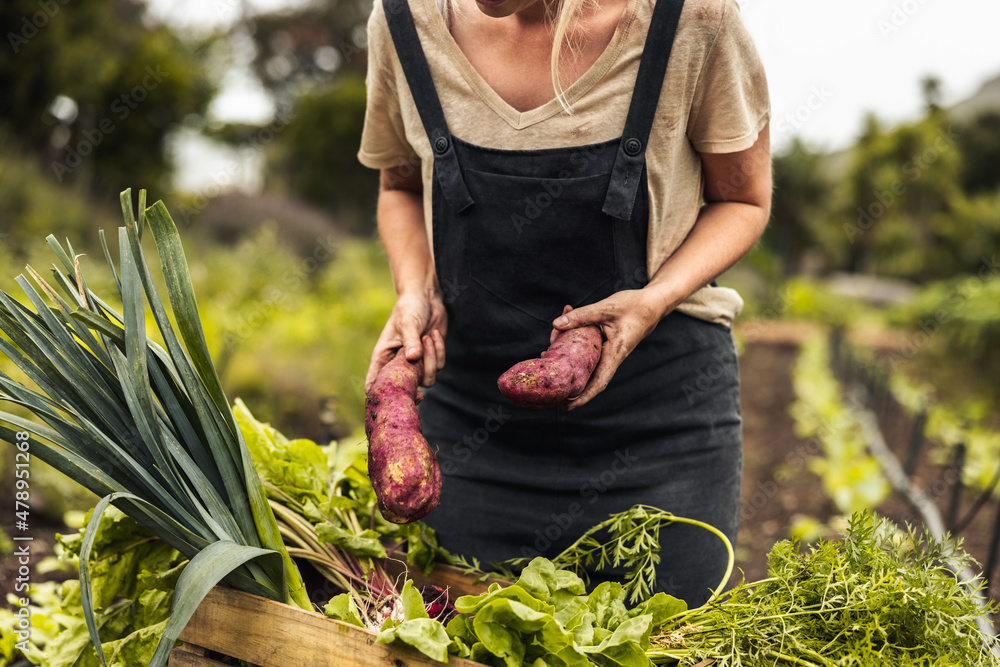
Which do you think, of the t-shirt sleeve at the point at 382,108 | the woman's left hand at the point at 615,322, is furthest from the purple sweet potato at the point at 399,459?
the t-shirt sleeve at the point at 382,108

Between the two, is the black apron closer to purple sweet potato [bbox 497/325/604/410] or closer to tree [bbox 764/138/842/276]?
purple sweet potato [bbox 497/325/604/410]

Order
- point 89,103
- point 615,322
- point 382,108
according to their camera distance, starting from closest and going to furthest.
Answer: point 615,322 → point 382,108 → point 89,103

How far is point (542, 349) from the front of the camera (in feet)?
4.94

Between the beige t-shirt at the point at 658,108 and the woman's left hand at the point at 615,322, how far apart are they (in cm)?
17

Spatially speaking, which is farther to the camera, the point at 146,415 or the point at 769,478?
the point at 769,478

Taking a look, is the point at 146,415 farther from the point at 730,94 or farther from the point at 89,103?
the point at 89,103

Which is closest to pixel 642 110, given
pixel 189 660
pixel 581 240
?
pixel 581 240

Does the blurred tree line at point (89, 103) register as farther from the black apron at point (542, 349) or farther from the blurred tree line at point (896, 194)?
the blurred tree line at point (896, 194)

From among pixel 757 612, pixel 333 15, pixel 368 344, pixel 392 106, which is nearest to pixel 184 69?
pixel 368 344

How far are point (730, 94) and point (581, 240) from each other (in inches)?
15.2

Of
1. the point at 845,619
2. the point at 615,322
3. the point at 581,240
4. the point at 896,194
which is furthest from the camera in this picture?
the point at 896,194

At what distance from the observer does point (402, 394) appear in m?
1.21

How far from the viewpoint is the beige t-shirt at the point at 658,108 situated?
4.39 feet

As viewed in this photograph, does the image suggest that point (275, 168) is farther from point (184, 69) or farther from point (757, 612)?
point (757, 612)
